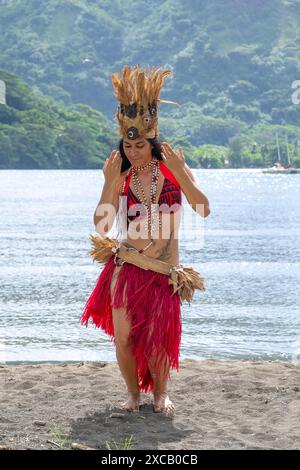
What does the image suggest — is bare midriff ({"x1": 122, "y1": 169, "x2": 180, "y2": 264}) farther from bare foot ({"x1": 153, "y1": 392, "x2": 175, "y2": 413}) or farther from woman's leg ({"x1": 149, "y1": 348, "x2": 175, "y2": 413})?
bare foot ({"x1": 153, "y1": 392, "x2": 175, "y2": 413})

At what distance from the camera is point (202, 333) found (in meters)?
11.8

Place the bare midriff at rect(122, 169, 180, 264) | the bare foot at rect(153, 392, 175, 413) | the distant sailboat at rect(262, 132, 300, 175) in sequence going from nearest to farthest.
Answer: the bare midriff at rect(122, 169, 180, 264) < the bare foot at rect(153, 392, 175, 413) < the distant sailboat at rect(262, 132, 300, 175)

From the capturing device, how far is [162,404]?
21.4 feet

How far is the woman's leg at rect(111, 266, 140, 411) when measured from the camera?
6.29 meters

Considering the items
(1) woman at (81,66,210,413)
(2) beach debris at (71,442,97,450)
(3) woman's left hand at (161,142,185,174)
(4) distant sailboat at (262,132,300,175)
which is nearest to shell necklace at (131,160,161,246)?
(1) woman at (81,66,210,413)

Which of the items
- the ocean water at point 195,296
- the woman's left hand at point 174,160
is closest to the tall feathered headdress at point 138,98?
the woman's left hand at point 174,160

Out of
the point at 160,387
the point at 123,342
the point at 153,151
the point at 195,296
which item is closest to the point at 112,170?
the point at 153,151

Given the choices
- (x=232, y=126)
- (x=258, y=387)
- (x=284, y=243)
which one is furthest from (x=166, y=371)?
(x=232, y=126)

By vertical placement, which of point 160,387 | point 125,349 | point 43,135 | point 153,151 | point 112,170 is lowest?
point 160,387

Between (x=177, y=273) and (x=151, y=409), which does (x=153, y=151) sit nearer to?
(x=177, y=273)

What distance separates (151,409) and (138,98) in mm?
2014

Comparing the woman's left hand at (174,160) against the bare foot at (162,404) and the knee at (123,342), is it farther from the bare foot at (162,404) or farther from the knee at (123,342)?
the bare foot at (162,404)

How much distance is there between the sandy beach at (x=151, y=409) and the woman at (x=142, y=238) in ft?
1.00
